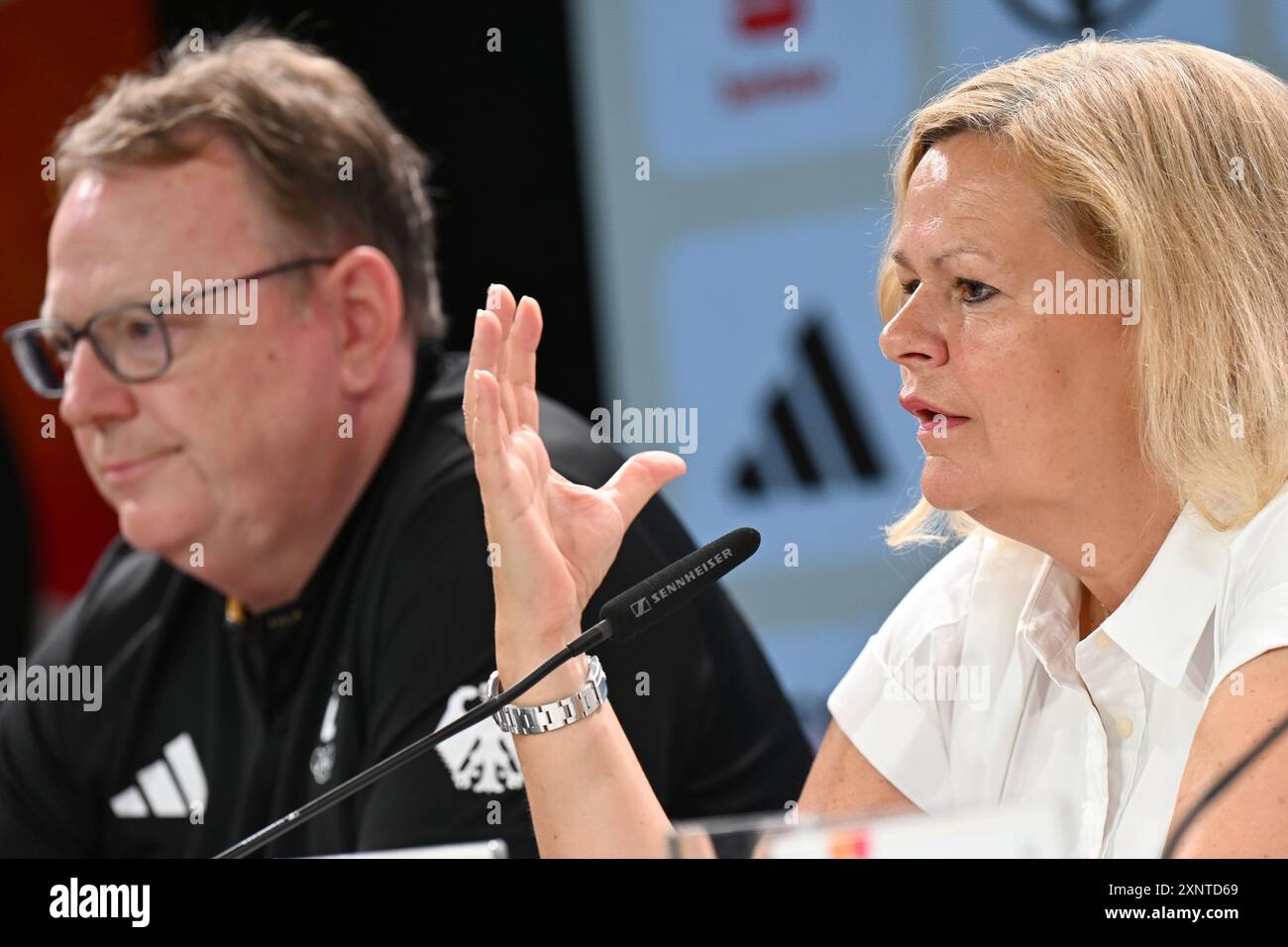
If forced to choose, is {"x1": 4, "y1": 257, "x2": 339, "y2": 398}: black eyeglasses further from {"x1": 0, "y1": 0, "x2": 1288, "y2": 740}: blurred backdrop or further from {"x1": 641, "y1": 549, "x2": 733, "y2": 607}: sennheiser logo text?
{"x1": 641, "y1": 549, "x2": 733, "y2": 607}: sennheiser logo text

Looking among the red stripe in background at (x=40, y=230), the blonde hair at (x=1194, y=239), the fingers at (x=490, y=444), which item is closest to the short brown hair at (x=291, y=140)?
the fingers at (x=490, y=444)

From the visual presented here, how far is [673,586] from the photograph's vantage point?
3.92ft

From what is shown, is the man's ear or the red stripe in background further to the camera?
the red stripe in background

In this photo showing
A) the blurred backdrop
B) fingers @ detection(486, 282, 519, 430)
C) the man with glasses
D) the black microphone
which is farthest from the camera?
the blurred backdrop

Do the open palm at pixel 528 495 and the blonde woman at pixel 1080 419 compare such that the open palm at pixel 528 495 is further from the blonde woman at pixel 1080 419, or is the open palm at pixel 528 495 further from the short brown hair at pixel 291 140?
the short brown hair at pixel 291 140

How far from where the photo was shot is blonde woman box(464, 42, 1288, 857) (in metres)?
1.27

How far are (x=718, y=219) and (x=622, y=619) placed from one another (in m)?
1.67

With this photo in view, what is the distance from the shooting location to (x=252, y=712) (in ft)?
6.39

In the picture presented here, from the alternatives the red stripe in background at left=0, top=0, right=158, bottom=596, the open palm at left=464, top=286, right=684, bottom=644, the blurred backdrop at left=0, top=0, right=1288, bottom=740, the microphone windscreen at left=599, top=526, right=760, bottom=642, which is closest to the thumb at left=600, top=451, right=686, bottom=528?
Result: the open palm at left=464, top=286, right=684, bottom=644

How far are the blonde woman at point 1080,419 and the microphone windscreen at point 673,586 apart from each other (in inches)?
6.6

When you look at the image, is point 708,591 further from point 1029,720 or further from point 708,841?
point 708,841

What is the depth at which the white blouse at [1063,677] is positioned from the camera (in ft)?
4.12

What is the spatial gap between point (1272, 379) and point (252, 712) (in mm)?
1285
